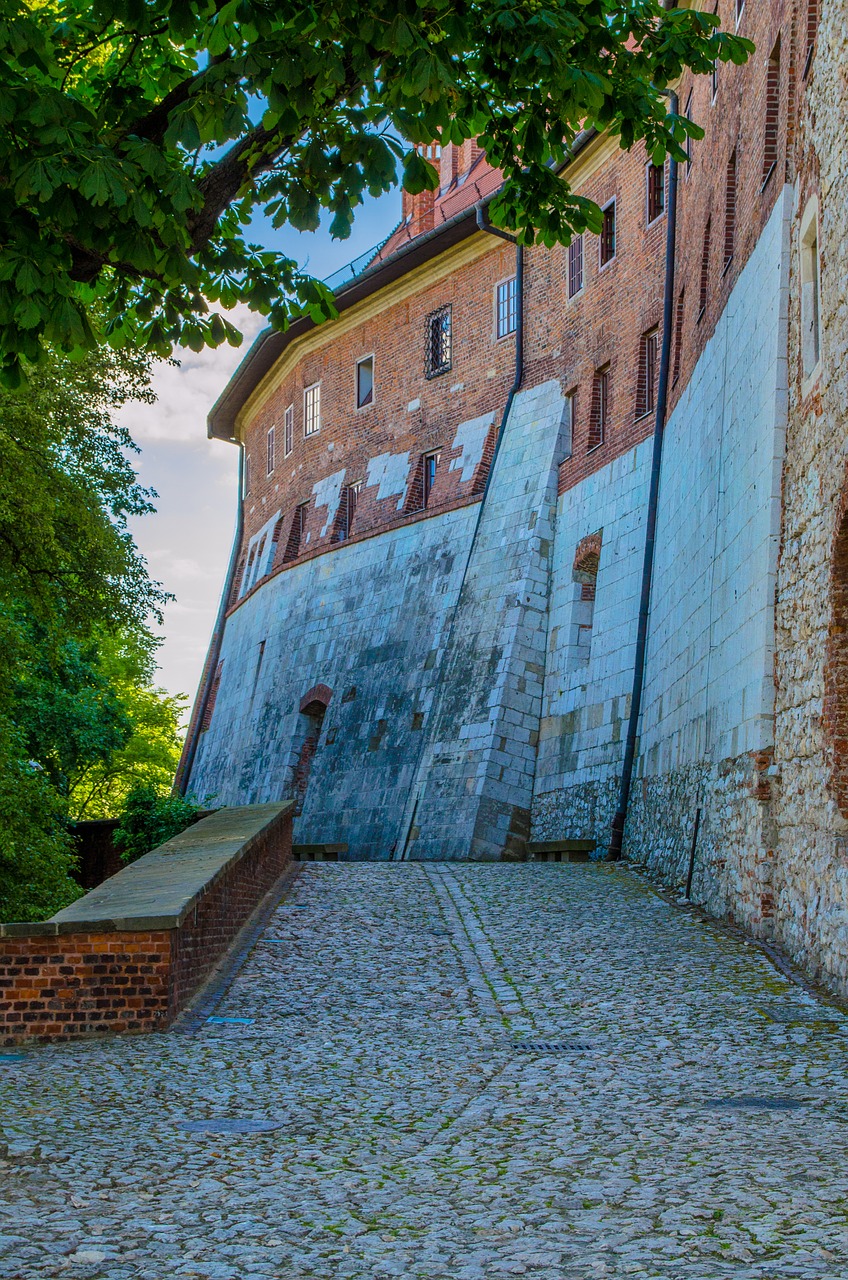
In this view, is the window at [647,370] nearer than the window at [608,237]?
Yes

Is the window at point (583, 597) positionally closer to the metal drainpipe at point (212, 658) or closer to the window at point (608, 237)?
the window at point (608, 237)

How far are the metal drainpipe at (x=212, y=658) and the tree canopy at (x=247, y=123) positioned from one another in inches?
1107

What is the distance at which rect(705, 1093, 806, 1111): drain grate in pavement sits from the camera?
19.7ft

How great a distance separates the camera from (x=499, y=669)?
68.7 feet

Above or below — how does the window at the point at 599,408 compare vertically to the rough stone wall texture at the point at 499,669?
above

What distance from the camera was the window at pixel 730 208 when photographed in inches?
570

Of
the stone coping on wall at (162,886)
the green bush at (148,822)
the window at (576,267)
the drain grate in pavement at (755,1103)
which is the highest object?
the window at (576,267)

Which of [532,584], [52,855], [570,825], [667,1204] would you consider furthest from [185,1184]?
[532,584]

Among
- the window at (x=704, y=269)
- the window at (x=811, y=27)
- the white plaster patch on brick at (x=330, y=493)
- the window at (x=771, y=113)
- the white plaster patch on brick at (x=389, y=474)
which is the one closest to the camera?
the window at (x=811, y=27)

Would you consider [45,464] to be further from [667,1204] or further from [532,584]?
[667,1204]

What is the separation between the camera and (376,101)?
23.0 ft

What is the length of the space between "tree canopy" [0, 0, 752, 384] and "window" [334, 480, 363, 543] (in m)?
19.6

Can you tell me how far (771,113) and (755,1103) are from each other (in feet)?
31.1

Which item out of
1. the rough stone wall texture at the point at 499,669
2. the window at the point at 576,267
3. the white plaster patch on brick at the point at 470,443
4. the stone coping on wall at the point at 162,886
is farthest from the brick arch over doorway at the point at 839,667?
the white plaster patch on brick at the point at 470,443
